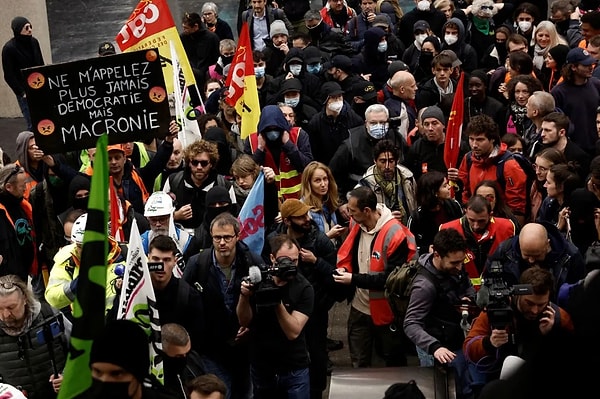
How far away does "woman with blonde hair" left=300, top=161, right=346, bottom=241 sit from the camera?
9.35 m

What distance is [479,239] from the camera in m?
8.40

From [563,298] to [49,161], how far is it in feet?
16.1

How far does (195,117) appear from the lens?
450 inches

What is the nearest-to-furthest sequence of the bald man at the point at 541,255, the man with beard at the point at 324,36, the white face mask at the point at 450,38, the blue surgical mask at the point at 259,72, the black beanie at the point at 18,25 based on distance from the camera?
1. the bald man at the point at 541,255
2. the blue surgical mask at the point at 259,72
3. the white face mask at the point at 450,38
4. the man with beard at the point at 324,36
5. the black beanie at the point at 18,25

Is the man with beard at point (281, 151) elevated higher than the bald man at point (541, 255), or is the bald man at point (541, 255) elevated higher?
the man with beard at point (281, 151)

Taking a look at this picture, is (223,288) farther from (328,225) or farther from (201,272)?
(328,225)

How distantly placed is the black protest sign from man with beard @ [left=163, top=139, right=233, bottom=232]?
325mm

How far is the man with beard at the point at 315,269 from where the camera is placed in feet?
27.7

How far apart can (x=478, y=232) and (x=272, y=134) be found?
8.94 feet

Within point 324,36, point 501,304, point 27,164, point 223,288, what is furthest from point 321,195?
point 324,36

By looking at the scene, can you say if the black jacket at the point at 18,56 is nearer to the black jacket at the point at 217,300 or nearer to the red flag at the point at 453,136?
the red flag at the point at 453,136

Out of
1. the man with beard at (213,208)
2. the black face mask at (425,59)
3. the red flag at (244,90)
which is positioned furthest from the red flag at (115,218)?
the black face mask at (425,59)

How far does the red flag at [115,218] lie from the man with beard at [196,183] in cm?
48

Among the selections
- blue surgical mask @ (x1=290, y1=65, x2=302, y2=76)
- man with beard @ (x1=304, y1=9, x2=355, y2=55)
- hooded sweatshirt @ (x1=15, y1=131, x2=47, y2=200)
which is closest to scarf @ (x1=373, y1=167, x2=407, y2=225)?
hooded sweatshirt @ (x1=15, y1=131, x2=47, y2=200)
